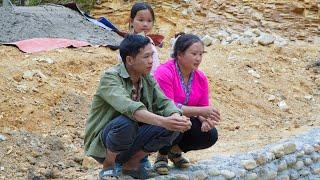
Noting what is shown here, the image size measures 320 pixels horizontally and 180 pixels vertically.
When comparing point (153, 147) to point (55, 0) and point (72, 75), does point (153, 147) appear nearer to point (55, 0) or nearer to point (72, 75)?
point (72, 75)

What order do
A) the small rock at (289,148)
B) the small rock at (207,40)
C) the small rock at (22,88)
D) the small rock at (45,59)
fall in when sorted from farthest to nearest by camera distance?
the small rock at (207,40) → the small rock at (45,59) → the small rock at (22,88) → the small rock at (289,148)

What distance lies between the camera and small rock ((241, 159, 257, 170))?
4.24 metres

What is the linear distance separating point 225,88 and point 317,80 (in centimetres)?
169

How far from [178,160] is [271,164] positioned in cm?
100

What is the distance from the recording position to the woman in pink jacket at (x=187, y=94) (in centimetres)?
357

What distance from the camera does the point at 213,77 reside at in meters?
7.36

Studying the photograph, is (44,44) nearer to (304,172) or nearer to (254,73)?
(254,73)

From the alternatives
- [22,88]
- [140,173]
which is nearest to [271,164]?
[140,173]

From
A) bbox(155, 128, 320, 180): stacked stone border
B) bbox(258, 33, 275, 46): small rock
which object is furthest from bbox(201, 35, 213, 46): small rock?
bbox(155, 128, 320, 180): stacked stone border

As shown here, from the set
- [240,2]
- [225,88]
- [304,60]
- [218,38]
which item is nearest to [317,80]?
[304,60]

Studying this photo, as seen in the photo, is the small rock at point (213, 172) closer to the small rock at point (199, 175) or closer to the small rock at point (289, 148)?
the small rock at point (199, 175)

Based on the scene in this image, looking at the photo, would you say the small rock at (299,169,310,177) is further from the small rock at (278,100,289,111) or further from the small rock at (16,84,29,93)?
the small rock at (16,84,29,93)

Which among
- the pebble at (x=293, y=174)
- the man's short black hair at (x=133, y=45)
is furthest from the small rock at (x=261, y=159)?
the man's short black hair at (x=133, y=45)

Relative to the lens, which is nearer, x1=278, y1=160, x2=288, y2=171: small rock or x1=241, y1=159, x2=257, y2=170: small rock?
x1=241, y1=159, x2=257, y2=170: small rock
